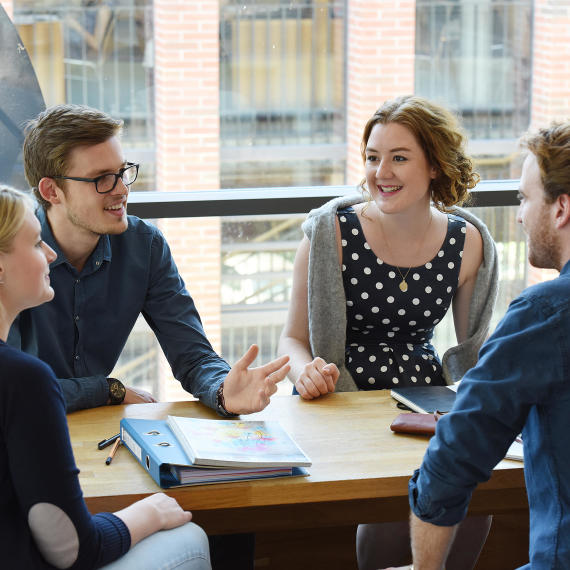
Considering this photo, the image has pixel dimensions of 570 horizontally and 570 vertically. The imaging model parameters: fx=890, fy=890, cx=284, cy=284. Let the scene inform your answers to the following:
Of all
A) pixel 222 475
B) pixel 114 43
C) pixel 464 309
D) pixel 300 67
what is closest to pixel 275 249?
pixel 300 67

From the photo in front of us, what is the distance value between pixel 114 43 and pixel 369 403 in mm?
3538

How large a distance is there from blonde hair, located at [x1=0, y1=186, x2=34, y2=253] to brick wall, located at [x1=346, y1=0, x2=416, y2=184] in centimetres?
392

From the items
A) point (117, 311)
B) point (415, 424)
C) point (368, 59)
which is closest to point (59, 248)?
point (117, 311)

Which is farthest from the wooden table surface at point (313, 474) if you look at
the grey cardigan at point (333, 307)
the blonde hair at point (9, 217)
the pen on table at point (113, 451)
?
the blonde hair at point (9, 217)

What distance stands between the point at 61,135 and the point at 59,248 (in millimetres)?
260

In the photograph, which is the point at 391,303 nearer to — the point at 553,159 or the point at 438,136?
the point at 438,136

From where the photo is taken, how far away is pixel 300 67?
5133mm

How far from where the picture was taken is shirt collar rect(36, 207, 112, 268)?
6.73ft

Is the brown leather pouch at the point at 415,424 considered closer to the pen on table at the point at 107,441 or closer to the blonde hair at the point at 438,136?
the pen on table at the point at 107,441

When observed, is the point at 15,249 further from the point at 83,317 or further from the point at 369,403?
the point at 369,403

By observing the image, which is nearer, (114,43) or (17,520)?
(17,520)

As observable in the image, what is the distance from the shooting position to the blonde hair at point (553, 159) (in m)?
1.33

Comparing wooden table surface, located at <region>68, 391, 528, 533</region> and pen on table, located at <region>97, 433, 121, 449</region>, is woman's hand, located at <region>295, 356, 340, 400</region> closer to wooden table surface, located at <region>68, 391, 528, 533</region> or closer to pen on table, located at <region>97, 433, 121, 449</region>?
wooden table surface, located at <region>68, 391, 528, 533</region>

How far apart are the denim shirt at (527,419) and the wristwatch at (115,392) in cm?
85
